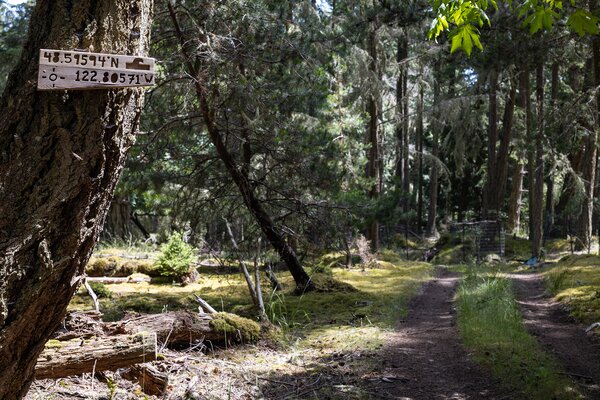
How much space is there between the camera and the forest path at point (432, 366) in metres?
5.23

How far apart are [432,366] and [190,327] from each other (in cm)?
268

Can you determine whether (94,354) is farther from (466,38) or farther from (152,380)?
(466,38)

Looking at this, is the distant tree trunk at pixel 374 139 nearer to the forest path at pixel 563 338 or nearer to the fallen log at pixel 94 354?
the forest path at pixel 563 338

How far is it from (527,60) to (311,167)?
280 inches

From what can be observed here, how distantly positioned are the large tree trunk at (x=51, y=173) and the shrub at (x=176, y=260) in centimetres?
981

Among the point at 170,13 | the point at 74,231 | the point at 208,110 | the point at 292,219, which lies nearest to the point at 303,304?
the point at 292,219

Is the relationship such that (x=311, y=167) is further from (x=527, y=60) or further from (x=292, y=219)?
(x=527, y=60)

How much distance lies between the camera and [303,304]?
961 centimetres

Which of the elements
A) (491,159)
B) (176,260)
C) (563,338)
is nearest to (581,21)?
(563,338)

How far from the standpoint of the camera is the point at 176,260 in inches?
492

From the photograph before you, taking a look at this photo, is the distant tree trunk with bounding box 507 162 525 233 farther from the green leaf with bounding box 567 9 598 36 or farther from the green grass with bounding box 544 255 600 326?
the green leaf with bounding box 567 9 598 36

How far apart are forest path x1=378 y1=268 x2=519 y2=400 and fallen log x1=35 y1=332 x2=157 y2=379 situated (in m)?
2.18

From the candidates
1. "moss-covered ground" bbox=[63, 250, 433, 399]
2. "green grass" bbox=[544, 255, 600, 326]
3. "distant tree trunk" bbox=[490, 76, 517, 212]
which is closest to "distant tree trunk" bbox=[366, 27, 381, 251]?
"moss-covered ground" bbox=[63, 250, 433, 399]

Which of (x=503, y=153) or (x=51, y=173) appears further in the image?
(x=503, y=153)
